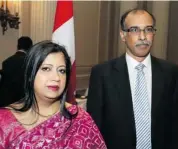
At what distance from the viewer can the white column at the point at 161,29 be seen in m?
5.67

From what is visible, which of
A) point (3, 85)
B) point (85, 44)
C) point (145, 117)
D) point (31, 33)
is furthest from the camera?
point (85, 44)

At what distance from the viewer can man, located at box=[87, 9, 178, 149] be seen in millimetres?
2176

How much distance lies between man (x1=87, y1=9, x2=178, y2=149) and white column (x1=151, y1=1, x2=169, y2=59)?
3445mm

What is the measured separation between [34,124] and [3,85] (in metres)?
2.15

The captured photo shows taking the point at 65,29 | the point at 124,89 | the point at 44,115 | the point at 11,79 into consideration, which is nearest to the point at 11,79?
the point at 11,79

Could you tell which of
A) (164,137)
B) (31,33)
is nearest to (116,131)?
(164,137)

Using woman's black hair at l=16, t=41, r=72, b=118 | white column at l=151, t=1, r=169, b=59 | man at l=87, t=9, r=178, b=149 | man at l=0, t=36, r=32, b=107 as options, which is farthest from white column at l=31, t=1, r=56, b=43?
woman's black hair at l=16, t=41, r=72, b=118

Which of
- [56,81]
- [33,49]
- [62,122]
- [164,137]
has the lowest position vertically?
[164,137]

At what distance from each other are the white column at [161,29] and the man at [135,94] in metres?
3.45

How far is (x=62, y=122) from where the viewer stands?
164 centimetres

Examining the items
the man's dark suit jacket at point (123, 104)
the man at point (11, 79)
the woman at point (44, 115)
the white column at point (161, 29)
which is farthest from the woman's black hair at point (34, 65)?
the white column at point (161, 29)

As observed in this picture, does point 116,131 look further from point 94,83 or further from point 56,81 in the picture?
point 56,81

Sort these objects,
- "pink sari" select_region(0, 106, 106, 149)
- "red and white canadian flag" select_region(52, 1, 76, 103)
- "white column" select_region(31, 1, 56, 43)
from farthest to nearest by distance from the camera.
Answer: "white column" select_region(31, 1, 56, 43) → "red and white canadian flag" select_region(52, 1, 76, 103) → "pink sari" select_region(0, 106, 106, 149)

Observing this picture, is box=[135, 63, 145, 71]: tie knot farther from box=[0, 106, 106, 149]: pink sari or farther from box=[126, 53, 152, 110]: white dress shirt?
box=[0, 106, 106, 149]: pink sari
